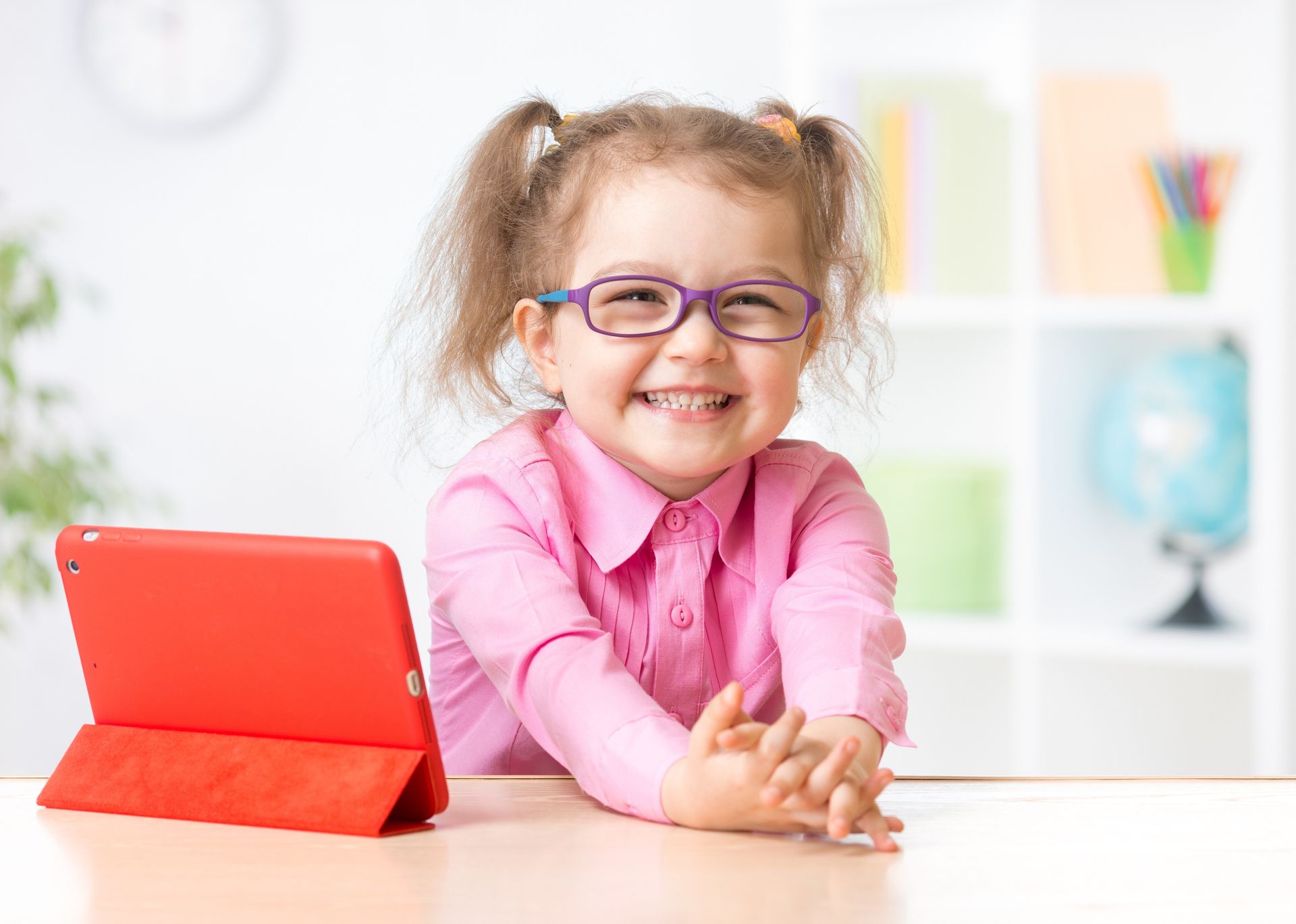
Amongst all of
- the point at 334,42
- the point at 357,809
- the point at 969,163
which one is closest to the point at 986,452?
the point at 969,163

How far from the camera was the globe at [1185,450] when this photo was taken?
2.16 metres

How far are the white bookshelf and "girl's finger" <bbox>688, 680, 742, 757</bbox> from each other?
151 cm

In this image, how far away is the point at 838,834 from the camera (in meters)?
0.65

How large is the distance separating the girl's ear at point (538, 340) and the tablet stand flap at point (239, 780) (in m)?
0.48

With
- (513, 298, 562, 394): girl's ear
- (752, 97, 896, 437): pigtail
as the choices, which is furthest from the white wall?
(513, 298, 562, 394): girl's ear

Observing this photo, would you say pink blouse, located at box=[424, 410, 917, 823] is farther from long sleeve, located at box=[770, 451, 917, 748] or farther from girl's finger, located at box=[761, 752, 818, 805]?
girl's finger, located at box=[761, 752, 818, 805]

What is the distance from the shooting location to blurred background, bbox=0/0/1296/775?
2.19 metres

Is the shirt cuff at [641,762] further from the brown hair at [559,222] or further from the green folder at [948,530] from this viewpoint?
the green folder at [948,530]

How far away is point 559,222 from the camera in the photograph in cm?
110

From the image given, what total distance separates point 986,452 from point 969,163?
1.66ft

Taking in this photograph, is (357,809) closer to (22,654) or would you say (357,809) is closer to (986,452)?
(986,452)

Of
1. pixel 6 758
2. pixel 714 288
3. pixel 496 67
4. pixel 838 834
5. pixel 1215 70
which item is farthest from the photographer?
pixel 6 758

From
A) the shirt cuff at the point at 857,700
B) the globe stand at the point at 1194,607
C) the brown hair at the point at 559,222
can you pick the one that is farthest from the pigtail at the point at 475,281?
the globe stand at the point at 1194,607

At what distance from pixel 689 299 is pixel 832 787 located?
1.34 feet
